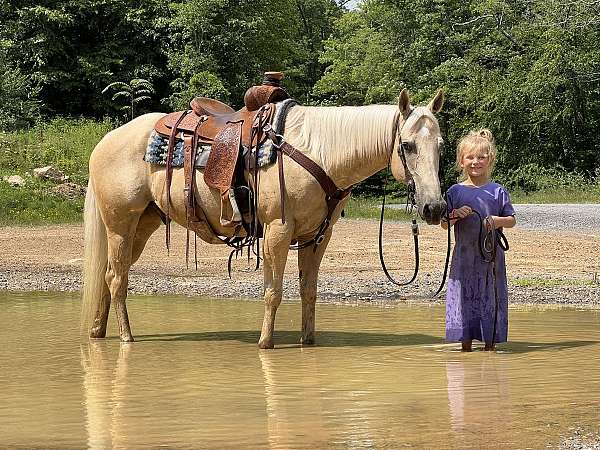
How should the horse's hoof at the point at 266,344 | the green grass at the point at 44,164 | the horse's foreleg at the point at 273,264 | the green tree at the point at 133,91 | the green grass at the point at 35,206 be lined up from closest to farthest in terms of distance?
the horse's foreleg at the point at 273,264 < the horse's hoof at the point at 266,344 < the green grass at the point at 35,206 < the green grass at the point at 44,164 < the green tree at the point at 133,91

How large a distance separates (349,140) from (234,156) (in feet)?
3.10

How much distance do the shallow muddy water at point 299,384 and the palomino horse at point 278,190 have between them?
46 centimetres

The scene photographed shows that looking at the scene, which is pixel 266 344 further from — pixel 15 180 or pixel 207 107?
pixel 15 180

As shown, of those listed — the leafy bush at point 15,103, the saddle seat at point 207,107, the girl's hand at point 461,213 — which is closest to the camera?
the girl's hand at point 461,213

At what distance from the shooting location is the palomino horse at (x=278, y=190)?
790cm

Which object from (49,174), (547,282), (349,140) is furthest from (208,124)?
(49,174)

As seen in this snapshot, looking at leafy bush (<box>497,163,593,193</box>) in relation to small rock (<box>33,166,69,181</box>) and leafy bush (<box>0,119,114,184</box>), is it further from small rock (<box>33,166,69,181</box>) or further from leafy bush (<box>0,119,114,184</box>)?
small rock (<box>33,166,69,181</box>)

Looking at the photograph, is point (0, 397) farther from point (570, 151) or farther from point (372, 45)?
point (372, 45)

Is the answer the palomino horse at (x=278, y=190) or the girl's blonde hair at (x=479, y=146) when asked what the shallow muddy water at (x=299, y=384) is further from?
the girl's blonde hair at (x=479, y=146)

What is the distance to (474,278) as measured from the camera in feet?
25.9

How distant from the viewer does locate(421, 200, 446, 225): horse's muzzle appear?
754 cm

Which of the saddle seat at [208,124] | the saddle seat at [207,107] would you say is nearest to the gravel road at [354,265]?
the saddle seat at [207,107]

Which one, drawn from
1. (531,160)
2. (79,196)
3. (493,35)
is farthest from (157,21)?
(79,196)

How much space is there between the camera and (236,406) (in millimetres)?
6078
